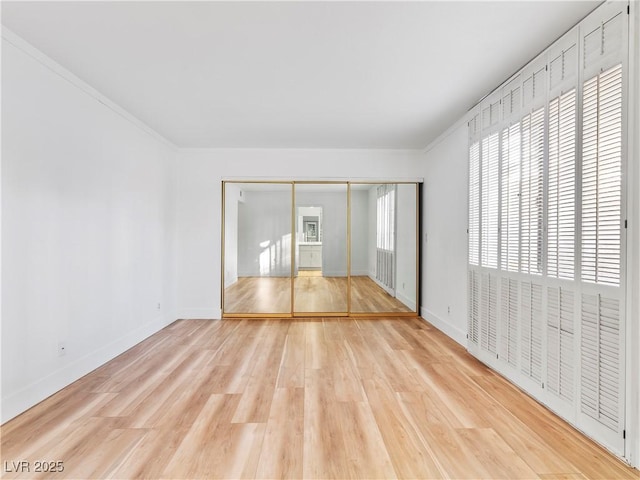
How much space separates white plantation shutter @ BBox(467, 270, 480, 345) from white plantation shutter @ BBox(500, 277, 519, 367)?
424mm

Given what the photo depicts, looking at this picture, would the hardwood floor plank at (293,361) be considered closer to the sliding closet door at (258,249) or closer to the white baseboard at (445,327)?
the sliding closet door at (258,249)

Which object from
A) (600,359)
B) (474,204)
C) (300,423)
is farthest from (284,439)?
(474,204)

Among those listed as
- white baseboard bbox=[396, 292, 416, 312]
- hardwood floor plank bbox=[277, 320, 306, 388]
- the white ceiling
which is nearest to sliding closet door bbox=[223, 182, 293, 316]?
hardwood floor plank bbox=[277, 320, 306, 388]

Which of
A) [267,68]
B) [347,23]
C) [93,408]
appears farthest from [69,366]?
[347,23]

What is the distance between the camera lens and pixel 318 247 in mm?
5223

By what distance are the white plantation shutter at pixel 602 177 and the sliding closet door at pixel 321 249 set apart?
11.2 ft

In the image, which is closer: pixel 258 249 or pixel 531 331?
pixel 531 331

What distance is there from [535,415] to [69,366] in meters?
3.71

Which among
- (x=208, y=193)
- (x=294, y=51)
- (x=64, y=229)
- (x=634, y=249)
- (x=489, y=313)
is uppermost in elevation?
(x=294, y=51)

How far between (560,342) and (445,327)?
6.81 ft

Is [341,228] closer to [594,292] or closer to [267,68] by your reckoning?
[267,68]

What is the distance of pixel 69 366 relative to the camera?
8.96 feet

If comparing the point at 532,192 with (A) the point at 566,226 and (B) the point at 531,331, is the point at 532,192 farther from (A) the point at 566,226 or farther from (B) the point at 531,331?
(B) the point at 531,331

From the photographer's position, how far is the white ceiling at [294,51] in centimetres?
198
